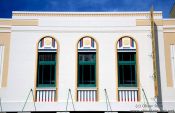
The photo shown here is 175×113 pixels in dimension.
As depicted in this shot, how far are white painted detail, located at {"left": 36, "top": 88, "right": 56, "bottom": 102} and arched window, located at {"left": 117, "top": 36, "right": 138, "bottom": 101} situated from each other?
4550 mm

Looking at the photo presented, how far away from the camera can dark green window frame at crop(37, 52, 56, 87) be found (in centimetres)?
2241

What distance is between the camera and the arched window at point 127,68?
72.4 ft

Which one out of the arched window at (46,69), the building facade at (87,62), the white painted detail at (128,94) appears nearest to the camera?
the building facade at (87,62)

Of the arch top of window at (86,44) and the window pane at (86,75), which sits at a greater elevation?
the arch top of window at (86,44)

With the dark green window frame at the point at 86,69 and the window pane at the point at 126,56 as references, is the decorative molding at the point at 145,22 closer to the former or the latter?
the window pane at the point at 126,56

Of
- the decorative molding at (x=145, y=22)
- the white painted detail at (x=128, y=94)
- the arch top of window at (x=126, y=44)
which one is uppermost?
the decorative molding at (x=145, y=22)

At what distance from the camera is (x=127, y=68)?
22625mm

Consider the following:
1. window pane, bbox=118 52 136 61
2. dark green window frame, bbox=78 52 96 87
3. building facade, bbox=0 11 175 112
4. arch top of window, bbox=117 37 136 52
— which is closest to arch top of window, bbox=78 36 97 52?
building facade, bbox=0 11 175 112

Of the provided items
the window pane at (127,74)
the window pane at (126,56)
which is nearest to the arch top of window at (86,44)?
the window pane at (126,56)

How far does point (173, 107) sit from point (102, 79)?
503cm

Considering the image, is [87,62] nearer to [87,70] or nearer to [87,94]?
[87,70]

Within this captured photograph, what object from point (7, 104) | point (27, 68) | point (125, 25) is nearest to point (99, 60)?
point (125, 25)

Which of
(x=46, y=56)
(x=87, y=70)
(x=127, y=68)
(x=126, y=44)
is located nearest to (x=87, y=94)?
(x=87, y=70)

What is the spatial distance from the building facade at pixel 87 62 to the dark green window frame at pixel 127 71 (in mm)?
68
